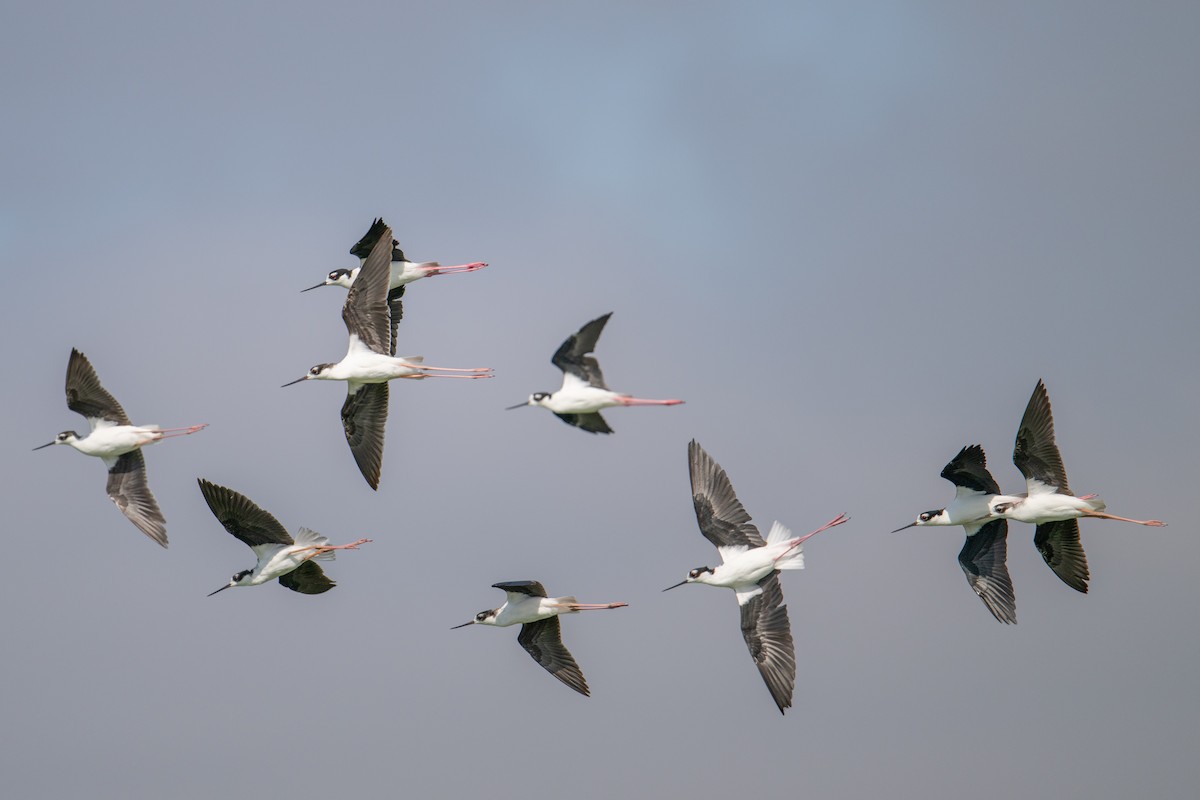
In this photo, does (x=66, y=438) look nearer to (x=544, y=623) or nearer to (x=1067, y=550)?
(x=544, y=623)

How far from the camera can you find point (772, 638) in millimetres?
21344

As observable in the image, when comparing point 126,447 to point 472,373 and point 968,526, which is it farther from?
point 968,526

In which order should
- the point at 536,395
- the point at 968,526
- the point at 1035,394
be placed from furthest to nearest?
1. the point at 968,526
2. the point at 1035,394
3. the point at 536,395

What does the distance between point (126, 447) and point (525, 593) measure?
5.52 m

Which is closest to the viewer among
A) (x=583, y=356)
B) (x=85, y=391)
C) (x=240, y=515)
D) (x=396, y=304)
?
(x=583, y=356)

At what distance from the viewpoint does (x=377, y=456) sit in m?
23.1

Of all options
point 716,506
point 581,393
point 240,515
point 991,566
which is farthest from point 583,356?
point 991,566

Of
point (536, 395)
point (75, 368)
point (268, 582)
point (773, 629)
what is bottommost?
point (773, 629)

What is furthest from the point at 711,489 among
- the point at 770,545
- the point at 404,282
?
the point at 404,282

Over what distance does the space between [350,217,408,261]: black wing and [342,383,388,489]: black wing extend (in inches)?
73.0

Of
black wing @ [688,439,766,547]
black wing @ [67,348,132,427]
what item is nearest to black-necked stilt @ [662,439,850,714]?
black wing @ [688,439,766,547]

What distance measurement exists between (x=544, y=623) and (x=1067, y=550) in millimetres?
6838

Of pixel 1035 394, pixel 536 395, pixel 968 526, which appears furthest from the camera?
pixel 968 526

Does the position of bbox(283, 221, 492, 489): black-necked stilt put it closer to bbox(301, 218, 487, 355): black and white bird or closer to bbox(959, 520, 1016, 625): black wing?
bbox(301, 218, 487, 355): black and white bird
